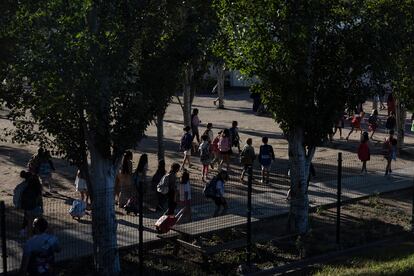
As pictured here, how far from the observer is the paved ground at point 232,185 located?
44.2 ft

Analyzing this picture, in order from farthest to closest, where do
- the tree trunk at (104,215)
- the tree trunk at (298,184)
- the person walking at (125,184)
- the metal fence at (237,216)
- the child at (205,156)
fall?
the child at (205,156) → the person walking at (125,184) → the tree trunk at (298,184) → the metal fence at (237,216) → the tree trunk at (104,215)

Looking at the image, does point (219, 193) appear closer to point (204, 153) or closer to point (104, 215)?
point (104, 215)

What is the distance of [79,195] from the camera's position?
661 inches

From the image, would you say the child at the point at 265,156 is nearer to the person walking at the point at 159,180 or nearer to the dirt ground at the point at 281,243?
the dirt ground at the point at 281,243

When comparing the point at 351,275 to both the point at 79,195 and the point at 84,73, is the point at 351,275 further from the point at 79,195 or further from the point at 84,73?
the point at 79,195

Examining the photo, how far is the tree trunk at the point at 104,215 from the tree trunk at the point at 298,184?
4.26 meters

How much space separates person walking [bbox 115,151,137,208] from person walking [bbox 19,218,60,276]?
19.3 feet

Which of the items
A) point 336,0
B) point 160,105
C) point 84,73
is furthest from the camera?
point 336,0

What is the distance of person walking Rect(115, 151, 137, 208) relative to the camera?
15.5 meters

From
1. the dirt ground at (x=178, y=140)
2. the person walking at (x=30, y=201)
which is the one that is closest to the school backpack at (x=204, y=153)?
the dirt ground at (x=178, y=140)

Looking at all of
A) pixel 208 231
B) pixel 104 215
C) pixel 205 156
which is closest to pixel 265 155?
pixel 205 156

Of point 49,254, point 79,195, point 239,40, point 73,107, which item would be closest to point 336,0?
point 239,40

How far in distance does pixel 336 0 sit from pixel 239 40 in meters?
2.00

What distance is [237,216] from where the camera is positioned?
13438mm
